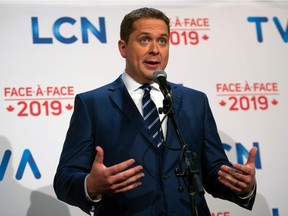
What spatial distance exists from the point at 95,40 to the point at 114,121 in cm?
112

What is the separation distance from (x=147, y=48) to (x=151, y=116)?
0.35 meters

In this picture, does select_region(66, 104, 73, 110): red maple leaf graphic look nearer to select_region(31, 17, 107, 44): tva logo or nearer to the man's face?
select_region(31, 17, 107, 44): tva logo

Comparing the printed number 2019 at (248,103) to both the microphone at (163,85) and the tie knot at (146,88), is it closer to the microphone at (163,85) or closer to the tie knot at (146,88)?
the tie knot at (146,88)

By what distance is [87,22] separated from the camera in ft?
11.7

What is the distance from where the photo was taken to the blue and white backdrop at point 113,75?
130 inches

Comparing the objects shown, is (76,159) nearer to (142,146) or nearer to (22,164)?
(142,146)

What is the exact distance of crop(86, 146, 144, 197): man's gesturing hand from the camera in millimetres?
2006

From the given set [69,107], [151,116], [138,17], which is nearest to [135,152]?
[151,116]

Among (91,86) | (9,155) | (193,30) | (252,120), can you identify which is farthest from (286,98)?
(9,155)

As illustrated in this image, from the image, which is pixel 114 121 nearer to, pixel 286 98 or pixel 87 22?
pixel 87 22

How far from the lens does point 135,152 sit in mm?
2475

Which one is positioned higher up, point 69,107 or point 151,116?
point 69,107

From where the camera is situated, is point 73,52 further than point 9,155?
Yes

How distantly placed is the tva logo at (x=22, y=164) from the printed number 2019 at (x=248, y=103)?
1.36 m
